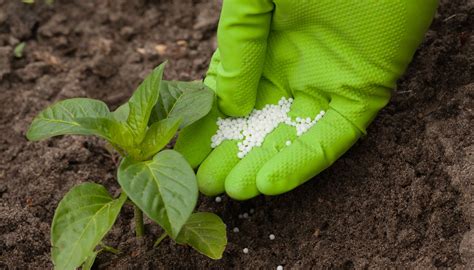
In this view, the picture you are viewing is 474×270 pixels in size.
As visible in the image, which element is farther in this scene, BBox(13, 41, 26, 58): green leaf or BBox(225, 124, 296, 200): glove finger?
BBox(13, 41, 26, 58): green leaf

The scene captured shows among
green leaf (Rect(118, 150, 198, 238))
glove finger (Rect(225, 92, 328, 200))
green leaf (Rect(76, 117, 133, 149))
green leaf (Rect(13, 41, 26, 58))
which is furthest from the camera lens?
green leaf (Rect(13, 41, 26, 58))

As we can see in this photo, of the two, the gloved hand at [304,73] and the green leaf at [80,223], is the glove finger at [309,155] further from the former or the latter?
the green leaf at [80,223]

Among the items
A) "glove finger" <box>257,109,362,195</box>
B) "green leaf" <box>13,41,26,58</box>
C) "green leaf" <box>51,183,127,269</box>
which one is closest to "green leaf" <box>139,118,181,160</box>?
"green leaf" <box>51,183,127,269</box>

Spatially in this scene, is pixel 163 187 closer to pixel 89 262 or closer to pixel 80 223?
pixel 80 223

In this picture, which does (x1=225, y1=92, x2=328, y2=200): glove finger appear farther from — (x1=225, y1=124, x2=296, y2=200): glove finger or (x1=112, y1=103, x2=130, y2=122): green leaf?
(x1=112, y1=103, x2=130, y2=122): green leaf

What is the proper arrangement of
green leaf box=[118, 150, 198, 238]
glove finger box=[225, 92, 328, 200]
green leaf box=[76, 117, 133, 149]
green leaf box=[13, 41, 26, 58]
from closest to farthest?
green leaf box=[118, 150, 198, 238]
green leaf box=[76, 117, 133, 149]
glove finger box=[225, 92, 328, 200]
green leaf box=[13, 41, 26, 58]

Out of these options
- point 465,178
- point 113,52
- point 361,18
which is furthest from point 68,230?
point 113,52

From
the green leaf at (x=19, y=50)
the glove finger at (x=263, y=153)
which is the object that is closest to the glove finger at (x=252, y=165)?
the glove finger at (x=263, y=153)
